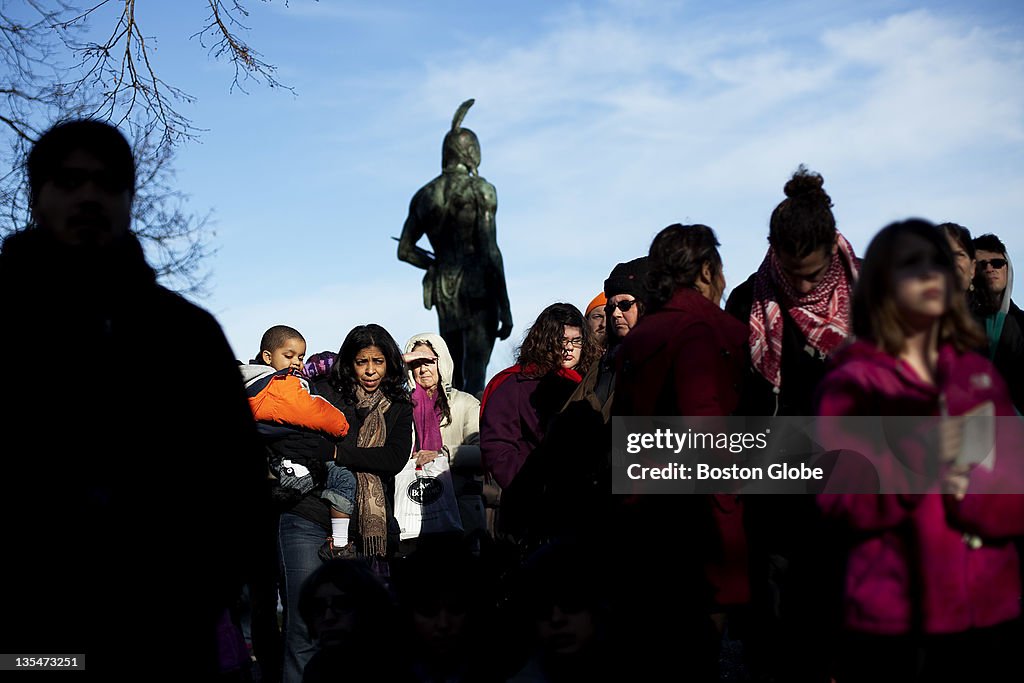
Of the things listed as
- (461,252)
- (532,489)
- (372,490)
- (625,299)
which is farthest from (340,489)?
(461,252)

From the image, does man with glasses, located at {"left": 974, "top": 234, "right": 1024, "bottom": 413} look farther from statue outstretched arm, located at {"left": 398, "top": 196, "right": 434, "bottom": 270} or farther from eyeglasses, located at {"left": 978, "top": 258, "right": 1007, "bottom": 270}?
statue outstretched arm, located at {"left": 398, "top": 196, "right": 434, "bottom": 270}

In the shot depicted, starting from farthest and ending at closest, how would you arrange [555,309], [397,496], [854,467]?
[397,496] → [555,309] → [854,467]

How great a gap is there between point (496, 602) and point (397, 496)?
4.93ft

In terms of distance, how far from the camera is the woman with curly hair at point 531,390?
5.19 meters

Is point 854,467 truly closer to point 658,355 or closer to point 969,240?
point 658,355

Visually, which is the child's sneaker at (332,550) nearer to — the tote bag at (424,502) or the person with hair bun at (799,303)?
the tote bag at (424,502)

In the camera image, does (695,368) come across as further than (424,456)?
No

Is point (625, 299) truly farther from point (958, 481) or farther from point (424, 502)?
point (958, 481)

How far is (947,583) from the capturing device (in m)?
2.46

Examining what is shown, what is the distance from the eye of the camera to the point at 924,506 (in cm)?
250

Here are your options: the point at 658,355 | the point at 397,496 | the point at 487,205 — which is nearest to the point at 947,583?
the point at 658,355

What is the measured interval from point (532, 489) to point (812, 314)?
58.0 inches

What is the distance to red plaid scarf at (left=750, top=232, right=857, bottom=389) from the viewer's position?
349 cm

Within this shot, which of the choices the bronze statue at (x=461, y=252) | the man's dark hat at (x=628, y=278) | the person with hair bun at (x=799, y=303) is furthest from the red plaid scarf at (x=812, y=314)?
the bronze statue at (x=461, y=252)
